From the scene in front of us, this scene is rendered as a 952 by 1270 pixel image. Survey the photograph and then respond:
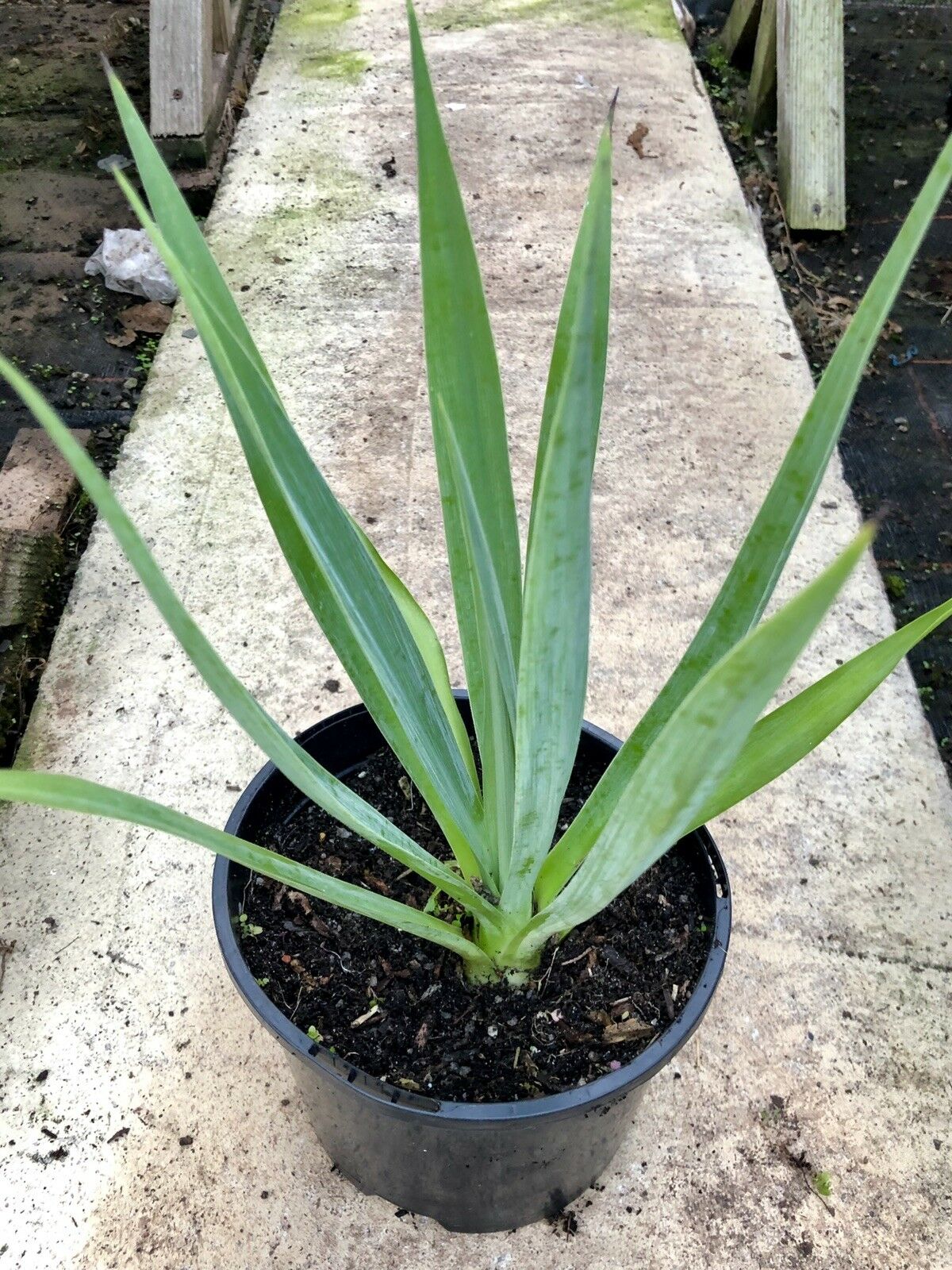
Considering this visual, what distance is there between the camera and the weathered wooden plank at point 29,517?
67.9 inches

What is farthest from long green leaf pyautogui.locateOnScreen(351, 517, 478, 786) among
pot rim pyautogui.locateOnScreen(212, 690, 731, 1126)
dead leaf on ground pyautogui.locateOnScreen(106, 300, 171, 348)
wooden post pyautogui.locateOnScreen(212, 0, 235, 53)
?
wooden post pyautogui.locateOnScreen(212, 0, 235, 53)

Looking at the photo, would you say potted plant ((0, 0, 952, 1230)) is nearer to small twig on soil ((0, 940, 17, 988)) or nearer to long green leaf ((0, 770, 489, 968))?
long green leaf ((0, 770, 489, 968))

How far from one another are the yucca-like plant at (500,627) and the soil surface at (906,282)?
857 millimetres

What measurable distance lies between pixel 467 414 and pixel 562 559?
23 cm

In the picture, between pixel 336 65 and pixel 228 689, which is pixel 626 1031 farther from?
pixel 336 65

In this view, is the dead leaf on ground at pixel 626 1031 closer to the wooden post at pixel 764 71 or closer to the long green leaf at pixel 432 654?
the long green leaf at pixel 432 654

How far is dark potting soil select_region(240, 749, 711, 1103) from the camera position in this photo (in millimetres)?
947

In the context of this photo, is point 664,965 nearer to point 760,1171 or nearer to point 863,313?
point 760,1171

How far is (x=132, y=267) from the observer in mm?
2352

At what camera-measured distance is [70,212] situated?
8.56ft

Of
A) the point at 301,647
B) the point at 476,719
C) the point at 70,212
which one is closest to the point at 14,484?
the point at 301,647

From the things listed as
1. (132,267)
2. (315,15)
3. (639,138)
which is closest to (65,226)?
(132,267)

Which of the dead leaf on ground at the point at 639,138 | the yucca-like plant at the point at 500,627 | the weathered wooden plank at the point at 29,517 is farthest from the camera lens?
the dead leaf on ground at the point at 639,138

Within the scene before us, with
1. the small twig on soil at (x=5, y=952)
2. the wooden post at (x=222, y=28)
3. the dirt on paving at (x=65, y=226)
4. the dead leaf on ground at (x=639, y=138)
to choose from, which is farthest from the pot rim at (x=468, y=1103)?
the wooden post at (x=222, y=28)
